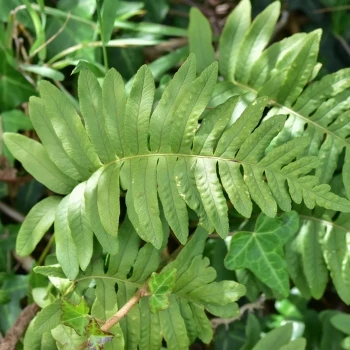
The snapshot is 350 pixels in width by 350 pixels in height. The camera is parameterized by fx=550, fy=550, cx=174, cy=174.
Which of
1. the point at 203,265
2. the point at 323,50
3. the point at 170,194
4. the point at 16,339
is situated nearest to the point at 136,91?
the point at 170,194

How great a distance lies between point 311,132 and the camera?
150 centimetres

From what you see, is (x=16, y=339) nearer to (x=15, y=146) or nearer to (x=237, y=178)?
(x=15, y=146)

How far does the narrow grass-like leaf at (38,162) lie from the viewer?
1403 millimetres

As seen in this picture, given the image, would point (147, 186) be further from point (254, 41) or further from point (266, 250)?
point (254, 41)

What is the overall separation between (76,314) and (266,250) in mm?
527

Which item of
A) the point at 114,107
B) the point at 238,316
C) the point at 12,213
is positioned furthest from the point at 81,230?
the point at 238,316

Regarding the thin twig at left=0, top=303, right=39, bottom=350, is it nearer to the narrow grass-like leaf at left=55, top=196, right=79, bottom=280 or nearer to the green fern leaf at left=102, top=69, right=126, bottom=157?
the narrow grass-like leaf at left=55, top=196, right=79, bottom=280

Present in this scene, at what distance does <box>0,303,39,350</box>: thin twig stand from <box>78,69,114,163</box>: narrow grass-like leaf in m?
0.51

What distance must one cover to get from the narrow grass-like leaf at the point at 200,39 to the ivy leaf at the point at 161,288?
0.62 meters

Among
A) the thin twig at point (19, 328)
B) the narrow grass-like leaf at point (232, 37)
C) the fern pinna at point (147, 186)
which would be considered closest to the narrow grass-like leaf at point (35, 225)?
the fern pinna at point (147, 186)

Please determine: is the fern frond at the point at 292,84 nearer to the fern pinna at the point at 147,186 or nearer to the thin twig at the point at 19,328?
the fern pinna at the point at 147,186

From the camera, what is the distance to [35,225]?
1.43 metres

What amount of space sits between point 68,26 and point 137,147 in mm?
596

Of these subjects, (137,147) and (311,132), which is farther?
(311,132)
